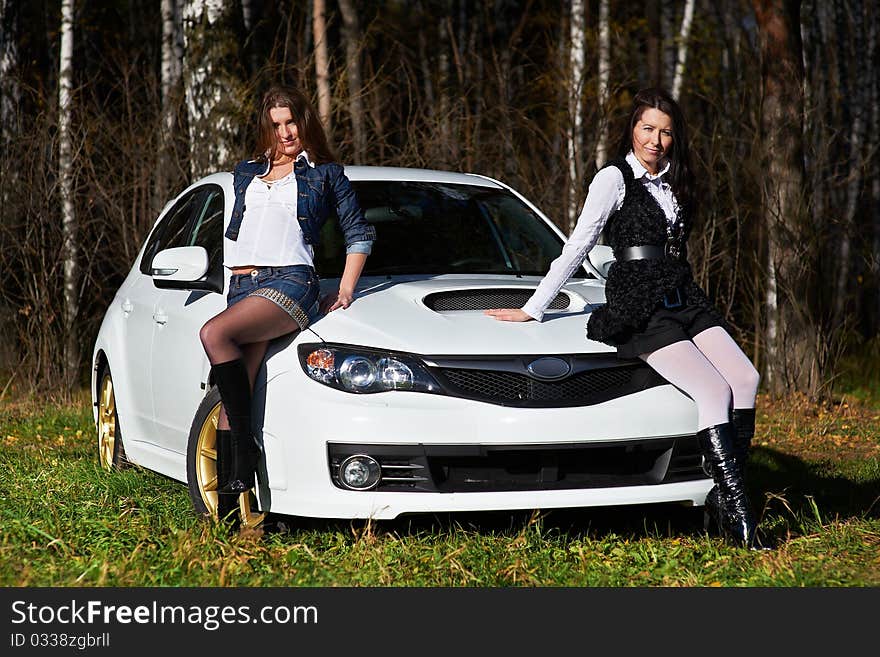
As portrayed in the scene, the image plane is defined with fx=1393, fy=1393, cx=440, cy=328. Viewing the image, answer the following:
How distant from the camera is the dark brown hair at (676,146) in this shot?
18.1 feet

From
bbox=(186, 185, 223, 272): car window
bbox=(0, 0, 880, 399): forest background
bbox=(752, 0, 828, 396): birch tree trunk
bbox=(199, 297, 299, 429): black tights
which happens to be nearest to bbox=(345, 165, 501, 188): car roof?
bbox=(186, 185, 223, 272): car window

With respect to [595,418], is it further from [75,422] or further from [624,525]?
[75,422]

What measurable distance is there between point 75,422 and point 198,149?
2.28 m

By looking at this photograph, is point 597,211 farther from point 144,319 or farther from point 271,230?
point 144,319

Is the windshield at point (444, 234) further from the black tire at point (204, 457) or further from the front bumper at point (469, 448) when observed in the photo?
the front bumper at point (469, 448)

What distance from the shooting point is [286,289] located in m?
5.48

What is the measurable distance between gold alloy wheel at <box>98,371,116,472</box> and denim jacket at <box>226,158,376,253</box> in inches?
79.3

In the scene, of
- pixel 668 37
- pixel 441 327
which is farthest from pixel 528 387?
pixel 668 37

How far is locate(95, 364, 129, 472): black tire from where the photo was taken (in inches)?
288

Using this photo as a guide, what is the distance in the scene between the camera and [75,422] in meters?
9.80

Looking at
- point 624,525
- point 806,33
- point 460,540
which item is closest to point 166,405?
point 460,540

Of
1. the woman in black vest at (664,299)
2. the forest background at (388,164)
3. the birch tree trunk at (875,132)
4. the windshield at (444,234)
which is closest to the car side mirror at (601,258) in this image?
the windshield at (444,234)

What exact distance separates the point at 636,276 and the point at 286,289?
1372mm
